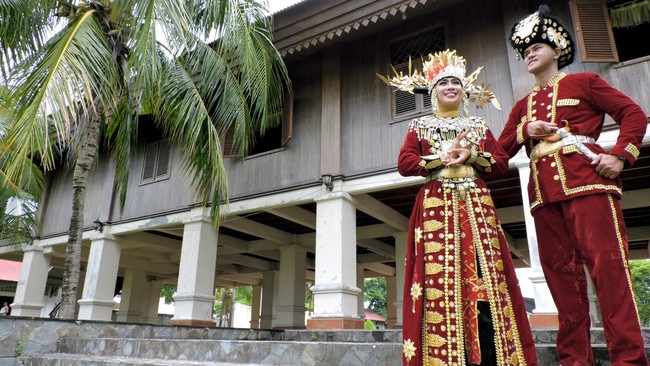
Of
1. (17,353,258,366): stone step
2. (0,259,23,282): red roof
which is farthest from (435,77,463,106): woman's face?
(0,259,23,282): red roof

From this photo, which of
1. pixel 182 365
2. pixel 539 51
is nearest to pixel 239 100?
pixel 182 365

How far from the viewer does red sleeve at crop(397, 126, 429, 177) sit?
247cm

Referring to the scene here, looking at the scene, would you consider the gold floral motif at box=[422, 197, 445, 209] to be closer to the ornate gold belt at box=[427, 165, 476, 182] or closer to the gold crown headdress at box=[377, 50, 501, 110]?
the ornate gold belt at box=[427, 165, 476, 182]

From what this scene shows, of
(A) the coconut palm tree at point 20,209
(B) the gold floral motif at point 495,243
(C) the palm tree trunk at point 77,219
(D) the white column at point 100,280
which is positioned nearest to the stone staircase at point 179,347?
(B) the gold floral motif at point 495,243

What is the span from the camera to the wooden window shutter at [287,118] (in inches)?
310

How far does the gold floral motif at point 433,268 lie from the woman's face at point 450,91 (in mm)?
947

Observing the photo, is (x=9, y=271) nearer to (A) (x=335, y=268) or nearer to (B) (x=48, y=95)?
(A) (x=335, y=268)

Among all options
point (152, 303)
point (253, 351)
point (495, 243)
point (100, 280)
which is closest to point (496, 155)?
point (495, 243)

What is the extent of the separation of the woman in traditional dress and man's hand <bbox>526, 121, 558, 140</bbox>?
8.3 inches

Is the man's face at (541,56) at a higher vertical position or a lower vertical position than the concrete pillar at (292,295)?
higher

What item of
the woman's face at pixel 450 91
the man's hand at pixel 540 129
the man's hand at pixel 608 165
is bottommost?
the man's hand at pixel 608 165

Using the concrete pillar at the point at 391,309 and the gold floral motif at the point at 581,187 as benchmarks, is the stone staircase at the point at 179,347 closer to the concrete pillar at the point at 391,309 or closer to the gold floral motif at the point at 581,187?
the gold floral motif at the point at 581,187

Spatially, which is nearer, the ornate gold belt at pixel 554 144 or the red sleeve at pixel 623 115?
the red sleeve at pixel 623 115

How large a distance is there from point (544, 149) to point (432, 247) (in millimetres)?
809
